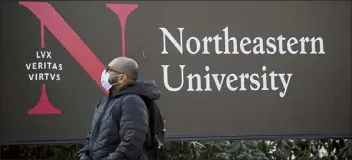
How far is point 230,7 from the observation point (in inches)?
208

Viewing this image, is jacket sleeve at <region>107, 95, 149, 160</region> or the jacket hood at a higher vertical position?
the jacket hood

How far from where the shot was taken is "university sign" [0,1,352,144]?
16.4ft

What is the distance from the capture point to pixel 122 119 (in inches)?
132

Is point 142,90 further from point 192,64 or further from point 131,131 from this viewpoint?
point 192,64

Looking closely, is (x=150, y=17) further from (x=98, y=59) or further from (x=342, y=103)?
(x=342, y=103)

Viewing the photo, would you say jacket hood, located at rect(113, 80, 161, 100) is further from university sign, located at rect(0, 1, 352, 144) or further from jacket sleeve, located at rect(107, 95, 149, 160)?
university sign, located at rect(0, 1, 352, 144)

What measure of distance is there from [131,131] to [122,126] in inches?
2.8

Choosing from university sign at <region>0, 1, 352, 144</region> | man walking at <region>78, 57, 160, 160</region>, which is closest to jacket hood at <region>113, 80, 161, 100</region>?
man walking at <region>78, 57, 160, 160</region>

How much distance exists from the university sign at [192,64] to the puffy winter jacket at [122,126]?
147 cm

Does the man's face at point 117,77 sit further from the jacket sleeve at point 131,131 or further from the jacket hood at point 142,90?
the jacket sleeve at point 131,131

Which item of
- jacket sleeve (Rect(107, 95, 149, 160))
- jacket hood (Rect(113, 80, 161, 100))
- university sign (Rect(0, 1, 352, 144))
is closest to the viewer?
jacket sleeve (Rect(107, 95, 149, 160))

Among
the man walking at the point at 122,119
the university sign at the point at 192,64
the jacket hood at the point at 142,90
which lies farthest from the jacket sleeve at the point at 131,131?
the university sign at the point at 192,64

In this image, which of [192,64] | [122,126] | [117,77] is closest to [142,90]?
[117,77]

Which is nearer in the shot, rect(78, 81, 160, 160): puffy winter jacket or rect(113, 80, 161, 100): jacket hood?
rect(78, 81, 160, 160): puffy winter jacket
